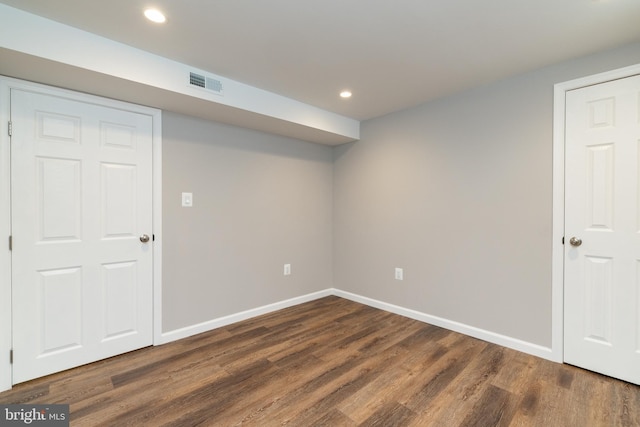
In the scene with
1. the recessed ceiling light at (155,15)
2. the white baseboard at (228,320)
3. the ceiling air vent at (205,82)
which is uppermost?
the recessed ceiling light at (155,15)

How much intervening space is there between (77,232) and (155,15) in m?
1.69

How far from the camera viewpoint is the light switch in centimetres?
277

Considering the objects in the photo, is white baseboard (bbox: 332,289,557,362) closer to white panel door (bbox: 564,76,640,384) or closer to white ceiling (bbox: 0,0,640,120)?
white panel door (bbox: 564,76,640,384)

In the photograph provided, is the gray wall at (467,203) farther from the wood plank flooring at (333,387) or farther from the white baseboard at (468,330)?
the wood plank flooring at (333,387)

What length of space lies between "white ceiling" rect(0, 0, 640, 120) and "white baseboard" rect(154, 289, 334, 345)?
7.75 feet

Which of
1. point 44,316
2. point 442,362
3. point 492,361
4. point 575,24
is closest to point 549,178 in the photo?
point 575,24

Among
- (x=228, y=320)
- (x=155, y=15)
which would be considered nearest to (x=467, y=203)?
(x=228, y=320)

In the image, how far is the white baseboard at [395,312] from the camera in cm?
246

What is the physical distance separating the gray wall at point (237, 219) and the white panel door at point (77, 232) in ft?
0.76

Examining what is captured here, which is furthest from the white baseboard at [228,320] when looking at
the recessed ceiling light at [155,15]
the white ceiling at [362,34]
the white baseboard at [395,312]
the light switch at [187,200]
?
the recessed ceiling light at [155,15]

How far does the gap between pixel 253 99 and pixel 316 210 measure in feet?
5.65

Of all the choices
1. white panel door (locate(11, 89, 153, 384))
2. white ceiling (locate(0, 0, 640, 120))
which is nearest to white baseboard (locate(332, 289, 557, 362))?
white ceiling (locate(0, 0, 640, 120))

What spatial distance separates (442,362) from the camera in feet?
7.64

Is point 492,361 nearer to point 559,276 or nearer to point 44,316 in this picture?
point 559,276
